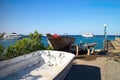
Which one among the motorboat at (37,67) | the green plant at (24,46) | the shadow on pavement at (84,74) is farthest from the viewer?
the green plant at (24,46)

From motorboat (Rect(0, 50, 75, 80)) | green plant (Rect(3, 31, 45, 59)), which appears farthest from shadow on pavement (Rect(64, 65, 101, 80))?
green plant (Rect(3, 31, 45, 59))

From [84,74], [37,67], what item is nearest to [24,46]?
[37,67]

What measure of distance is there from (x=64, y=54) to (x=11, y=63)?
245 cm

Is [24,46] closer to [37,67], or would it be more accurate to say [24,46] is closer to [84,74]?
[37,67]

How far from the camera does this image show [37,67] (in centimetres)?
612

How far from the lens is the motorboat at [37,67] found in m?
4.74

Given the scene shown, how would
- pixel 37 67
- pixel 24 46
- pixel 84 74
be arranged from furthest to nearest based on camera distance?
pixel 24 46
pixel 84 74
pixel 37 67

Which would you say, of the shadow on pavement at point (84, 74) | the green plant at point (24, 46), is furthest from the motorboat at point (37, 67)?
the green plant at point (24, 46)

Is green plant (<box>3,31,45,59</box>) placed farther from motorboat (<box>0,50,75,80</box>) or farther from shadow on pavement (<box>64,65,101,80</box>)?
shadow on pavement (<box>64,65,101,80</box>)

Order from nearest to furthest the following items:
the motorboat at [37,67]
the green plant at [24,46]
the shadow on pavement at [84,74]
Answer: the motorboat at [37,67], the shadow on pavement at [84,74], the green plant at [24,46]

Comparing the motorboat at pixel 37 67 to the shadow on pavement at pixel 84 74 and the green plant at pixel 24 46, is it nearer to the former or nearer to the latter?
the shadow on pavement at pixel 84 74

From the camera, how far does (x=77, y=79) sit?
5641 mm

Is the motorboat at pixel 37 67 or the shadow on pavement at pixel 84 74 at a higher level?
the motorboat at pixel 37 67

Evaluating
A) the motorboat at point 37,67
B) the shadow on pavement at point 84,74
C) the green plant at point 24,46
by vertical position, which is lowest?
the shadow on pavement at point 84,74
